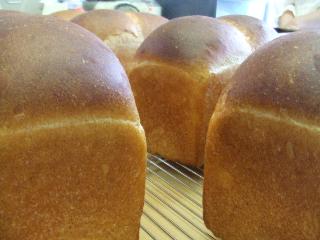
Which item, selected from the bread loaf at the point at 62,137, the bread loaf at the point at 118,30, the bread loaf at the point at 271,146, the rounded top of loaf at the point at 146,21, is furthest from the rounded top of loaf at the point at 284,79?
the rounded top of loaf at the point at 146,21

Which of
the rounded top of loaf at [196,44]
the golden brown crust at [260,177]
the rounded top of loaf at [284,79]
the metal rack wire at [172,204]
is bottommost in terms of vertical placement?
the metal rack wire at [172,204]

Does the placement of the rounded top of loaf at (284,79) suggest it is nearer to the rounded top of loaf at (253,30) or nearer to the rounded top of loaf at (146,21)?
the rounded top of loaf at (253,30)

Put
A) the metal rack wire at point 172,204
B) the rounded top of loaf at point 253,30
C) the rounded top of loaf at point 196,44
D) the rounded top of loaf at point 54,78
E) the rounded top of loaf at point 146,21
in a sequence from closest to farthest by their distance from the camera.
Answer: the rounded top of loaf at point 54,78 → the metal rack wire at point 172,204 → the rounded top of loaf at point 196,44 → the rounded top of loaf at point 253,30 → the rounded top of loaf at point 146,21

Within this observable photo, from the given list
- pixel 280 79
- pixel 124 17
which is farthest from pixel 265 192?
pixel 124 17

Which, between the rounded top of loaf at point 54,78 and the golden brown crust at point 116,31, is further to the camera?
the golden brown crust at point 116,31

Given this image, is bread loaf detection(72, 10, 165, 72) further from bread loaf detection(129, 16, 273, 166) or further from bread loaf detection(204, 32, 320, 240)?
bread loaf detection(204, 32, 320, 240)

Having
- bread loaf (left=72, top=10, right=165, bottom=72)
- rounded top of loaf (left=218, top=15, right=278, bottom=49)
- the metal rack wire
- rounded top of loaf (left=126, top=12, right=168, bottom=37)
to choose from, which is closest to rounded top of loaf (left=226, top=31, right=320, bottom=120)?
the metal rack wire

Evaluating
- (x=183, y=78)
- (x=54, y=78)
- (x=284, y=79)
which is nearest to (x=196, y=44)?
(x=183, y=78)

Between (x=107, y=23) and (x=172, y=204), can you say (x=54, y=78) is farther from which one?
(x=107, y=23)
